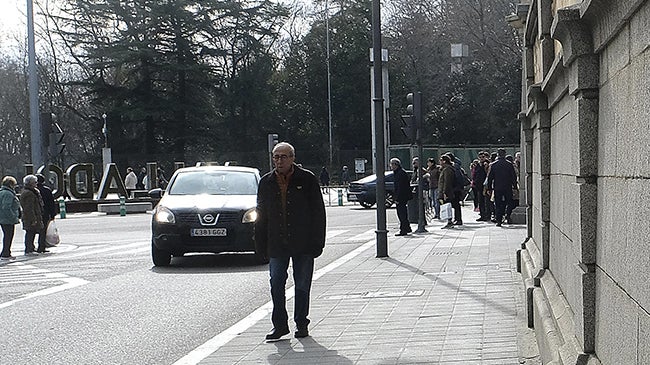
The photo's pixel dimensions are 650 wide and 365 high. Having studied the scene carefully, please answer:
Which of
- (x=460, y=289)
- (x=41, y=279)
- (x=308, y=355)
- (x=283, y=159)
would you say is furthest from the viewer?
(x=41, y=279)

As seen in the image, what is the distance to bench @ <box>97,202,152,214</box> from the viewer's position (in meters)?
40.3

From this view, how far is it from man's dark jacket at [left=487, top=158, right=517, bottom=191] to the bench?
66.5 feet

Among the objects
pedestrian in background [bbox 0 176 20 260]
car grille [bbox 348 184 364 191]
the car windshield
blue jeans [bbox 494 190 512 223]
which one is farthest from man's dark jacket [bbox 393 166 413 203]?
car grille [bbox 348 184 364 191]

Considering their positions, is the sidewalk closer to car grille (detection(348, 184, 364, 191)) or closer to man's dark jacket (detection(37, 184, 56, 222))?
man's dark jacket (detection(37, 184, 56, 222))

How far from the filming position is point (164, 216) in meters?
16.2

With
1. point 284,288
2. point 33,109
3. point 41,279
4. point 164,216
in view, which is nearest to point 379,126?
point 164,216

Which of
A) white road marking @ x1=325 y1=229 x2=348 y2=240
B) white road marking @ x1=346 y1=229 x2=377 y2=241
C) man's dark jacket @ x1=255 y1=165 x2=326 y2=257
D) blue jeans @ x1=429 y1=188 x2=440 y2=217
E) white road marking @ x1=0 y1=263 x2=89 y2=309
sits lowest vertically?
white road marking @ x1=325 y1=229 x2=348 y2=240

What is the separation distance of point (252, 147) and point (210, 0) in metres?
10.9

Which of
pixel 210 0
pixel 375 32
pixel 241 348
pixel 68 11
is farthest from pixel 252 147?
pixel 241 348

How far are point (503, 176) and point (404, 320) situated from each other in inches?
564

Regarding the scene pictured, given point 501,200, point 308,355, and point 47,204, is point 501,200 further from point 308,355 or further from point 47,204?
point 308,355

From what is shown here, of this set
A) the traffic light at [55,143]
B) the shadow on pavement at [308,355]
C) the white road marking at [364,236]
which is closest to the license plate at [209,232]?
the white road marking at [364,236]

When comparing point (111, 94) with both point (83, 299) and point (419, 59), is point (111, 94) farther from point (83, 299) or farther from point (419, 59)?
point (83, 299)

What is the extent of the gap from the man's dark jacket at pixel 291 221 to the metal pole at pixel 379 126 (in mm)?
6993
